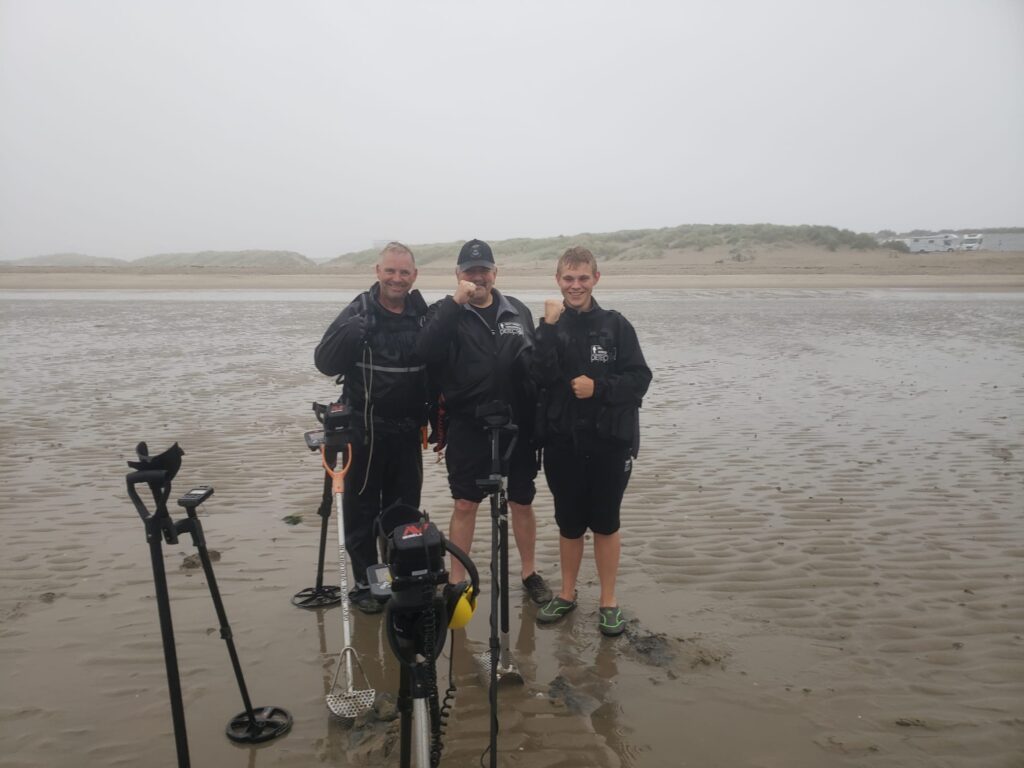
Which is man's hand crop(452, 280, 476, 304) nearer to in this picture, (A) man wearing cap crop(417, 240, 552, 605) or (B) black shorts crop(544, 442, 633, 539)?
(A) man wearing cap crop(417, 240, 552, 605)

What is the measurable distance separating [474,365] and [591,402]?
2.48 feet

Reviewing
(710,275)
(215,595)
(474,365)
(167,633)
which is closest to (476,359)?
(474,365)

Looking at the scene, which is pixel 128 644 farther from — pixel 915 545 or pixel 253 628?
pixel 915 545

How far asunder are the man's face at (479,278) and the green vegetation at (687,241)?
39.3 meters

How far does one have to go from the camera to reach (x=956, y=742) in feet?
10.6

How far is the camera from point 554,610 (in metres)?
4.38

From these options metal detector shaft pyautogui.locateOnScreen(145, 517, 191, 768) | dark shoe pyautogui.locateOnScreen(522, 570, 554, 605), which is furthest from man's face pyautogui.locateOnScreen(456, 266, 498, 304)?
metal detector shaft pyautogui.locateOnScreen(145, 517, 191, 768)

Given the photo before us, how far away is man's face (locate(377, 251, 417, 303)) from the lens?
168 inches

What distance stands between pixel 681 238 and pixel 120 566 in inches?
1970

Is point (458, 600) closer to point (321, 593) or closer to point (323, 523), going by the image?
point (323, 523)

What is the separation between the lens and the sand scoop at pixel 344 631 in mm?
3389

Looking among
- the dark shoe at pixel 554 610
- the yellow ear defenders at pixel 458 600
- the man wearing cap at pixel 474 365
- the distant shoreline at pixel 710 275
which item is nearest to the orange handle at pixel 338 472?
the man wearing cap at pixel 474 365

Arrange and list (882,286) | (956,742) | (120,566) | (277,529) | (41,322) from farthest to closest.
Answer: (882,286), (41,322), (277,529), (120,566), (956,742)

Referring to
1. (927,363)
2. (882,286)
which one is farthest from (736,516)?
(882,286)
